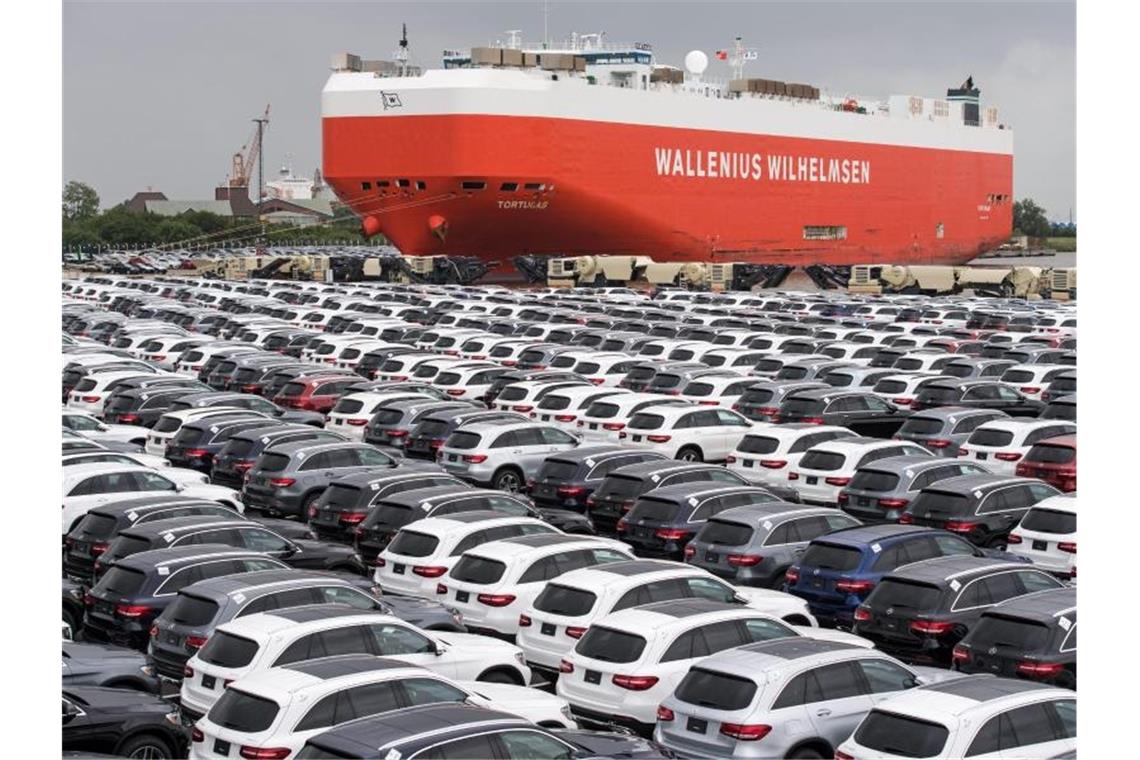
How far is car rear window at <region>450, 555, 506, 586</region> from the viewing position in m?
16.1

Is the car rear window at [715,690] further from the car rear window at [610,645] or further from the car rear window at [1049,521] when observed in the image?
the car rear window at [1049,521]

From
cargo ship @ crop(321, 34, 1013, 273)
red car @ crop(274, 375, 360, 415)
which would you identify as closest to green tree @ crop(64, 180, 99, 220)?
cargo ship @ crop(321, 34, 1013, 273)

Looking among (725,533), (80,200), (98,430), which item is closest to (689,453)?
(725,533)

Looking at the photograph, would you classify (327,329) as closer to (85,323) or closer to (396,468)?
(85,323)

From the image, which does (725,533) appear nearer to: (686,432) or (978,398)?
(686,432)

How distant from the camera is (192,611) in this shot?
14086 millimetres

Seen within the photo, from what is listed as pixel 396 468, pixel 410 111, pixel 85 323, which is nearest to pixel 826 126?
pixel 410 111

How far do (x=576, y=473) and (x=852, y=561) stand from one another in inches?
256

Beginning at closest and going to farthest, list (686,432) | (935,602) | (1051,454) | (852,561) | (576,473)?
1. (935,602)
2. (852,561)
3. (576,473)
4. (1051,454)
5. (686,432)

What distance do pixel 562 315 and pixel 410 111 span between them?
29964mm

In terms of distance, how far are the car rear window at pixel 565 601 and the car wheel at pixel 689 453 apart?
11.7 m

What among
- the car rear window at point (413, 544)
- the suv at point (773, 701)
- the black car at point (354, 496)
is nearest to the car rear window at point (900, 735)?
the suv at point (773, 701)

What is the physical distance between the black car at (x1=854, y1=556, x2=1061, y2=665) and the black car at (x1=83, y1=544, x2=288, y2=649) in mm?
5602

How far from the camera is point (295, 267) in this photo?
84.6m
